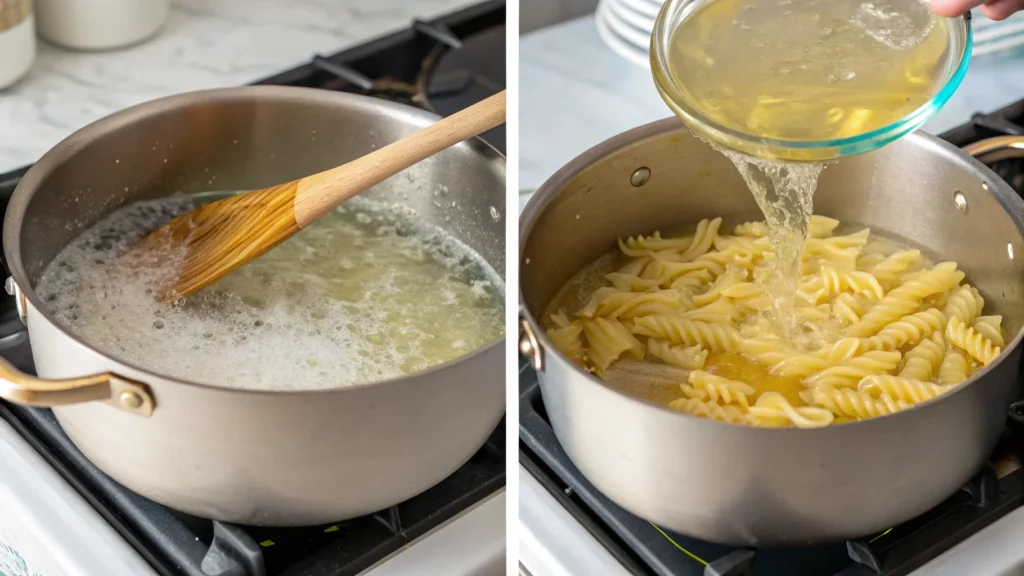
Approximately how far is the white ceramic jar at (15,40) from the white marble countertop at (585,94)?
53cm

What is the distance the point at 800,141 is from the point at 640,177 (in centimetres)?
24

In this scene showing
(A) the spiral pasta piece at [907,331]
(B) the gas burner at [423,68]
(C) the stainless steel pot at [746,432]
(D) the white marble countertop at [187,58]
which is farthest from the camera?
(D) the white marble countertop at [187,58]

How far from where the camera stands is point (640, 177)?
90 centimetres

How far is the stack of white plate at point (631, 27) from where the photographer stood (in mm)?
1182

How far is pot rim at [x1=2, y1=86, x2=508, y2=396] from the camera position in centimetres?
67

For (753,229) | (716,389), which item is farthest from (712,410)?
(753,229)

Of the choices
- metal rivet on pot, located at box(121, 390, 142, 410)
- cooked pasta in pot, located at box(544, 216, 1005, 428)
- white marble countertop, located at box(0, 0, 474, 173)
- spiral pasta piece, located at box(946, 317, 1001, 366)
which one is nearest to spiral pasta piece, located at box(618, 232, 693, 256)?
cooked pasta in pot, located at box(544, 216, 1005, 428)

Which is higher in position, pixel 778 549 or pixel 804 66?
pixel 804 66

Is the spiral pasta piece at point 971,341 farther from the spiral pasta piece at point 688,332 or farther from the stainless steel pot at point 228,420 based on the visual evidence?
the stainless steel pot at point 228,420

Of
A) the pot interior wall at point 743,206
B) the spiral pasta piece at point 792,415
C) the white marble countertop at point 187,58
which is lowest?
the white marble countertop at point 187,58

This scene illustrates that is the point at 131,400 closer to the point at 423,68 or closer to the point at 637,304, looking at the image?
the point at 637,304

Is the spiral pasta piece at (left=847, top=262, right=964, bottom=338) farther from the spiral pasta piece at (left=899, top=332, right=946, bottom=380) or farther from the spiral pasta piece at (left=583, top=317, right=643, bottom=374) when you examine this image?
the spiral pasta piece at (left=583, top=317, right=643, bottom=374)

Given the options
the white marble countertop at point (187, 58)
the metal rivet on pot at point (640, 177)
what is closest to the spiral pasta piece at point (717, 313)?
the metal rivet on pot at point (640, 177)

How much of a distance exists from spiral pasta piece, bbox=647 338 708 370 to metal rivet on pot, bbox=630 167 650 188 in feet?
0.39
